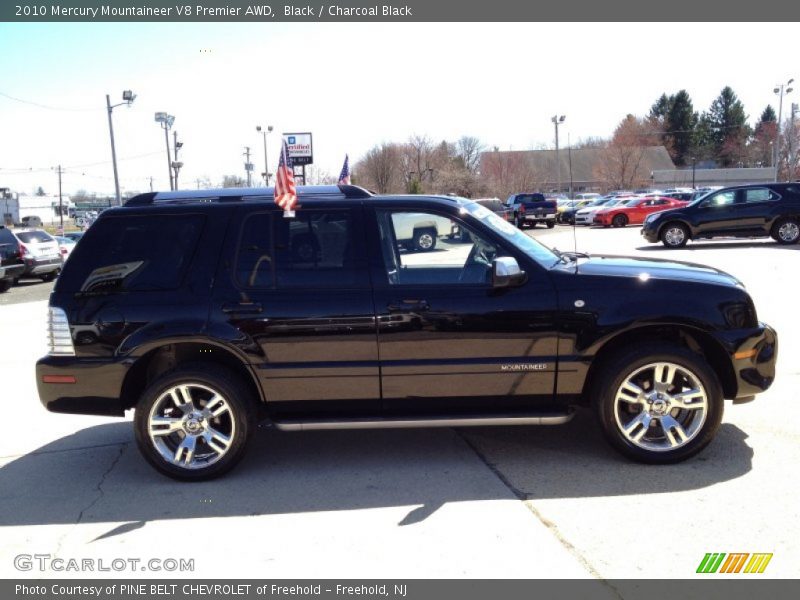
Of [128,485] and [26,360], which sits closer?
[128,485]

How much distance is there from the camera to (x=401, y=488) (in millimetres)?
4273

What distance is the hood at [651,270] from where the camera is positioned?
4.50 m

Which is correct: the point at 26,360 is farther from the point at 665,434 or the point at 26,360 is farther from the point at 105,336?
the point at 665,434

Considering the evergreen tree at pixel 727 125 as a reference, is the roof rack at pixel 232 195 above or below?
below

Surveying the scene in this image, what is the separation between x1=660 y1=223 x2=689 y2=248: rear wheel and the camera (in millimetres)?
19625

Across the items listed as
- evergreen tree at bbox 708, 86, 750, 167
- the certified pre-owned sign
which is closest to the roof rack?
the certified pre-owned sign

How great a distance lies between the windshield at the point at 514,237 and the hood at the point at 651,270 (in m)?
0.23

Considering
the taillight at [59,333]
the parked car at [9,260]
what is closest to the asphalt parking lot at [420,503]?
the taillight at [59,333]

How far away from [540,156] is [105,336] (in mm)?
84554

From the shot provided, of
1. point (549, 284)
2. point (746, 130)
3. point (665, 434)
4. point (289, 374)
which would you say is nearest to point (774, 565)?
point (665, 434)

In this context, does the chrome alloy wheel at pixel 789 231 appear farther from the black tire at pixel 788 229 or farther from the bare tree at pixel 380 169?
the bare tree at pixel 380 169

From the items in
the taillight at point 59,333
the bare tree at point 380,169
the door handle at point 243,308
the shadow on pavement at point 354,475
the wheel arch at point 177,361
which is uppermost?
the bare tree at point 380,169

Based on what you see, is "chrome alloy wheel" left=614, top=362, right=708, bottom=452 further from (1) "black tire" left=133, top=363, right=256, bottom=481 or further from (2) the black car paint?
(1) "black tire" left=133, top=363, right=256, bottom=481

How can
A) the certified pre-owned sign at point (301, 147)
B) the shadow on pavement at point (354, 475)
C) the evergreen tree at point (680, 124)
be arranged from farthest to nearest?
the evergreen tree at point (680, 124), the certified pre-owned sign at point (301, 147), the shadow on pavement at point (354, 475)
